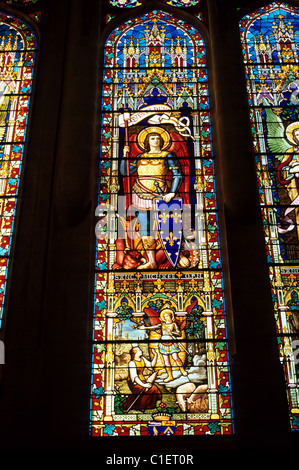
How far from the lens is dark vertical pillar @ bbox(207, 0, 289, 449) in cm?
679

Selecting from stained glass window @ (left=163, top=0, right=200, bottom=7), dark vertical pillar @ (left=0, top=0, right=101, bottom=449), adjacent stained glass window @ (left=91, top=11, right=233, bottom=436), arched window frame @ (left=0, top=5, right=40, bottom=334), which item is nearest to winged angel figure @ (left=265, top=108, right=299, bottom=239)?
adjacent stained glass window @ (left=91, top=11, right=233, bottom=436)

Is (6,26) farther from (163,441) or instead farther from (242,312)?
(163,441)

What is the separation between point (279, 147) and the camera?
8.73 m

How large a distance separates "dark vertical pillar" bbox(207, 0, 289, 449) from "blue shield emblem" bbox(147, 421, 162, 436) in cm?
86

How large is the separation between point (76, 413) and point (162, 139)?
12.9 feet

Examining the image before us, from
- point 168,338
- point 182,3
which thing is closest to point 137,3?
point 182,3

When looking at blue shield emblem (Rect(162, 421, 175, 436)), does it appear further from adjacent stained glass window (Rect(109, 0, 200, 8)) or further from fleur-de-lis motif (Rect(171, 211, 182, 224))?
adjacent stained glass window (Rect(109, 0, 200, 8))

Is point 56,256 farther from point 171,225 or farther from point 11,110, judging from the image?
Result: point 11,110

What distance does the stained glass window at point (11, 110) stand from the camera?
8.19 m

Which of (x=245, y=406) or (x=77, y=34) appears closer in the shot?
(x=245, y=406)

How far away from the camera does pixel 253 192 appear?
7859 millimetres
